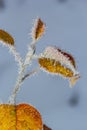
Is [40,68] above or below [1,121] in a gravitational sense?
above

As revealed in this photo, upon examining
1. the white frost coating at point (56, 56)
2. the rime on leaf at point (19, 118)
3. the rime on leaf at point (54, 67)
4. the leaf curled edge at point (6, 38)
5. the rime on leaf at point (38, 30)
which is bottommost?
the rime on leaf at point (19, 118)

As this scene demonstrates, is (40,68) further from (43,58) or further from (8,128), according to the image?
(8,128)

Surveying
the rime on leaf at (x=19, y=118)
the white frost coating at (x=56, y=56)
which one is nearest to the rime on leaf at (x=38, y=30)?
the white frost coating at (x=56, y=56)

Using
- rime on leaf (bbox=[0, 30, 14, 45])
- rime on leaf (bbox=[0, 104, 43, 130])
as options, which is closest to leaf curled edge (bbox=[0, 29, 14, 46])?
rime on leaf (bbox=[0, 30, 14, 45])

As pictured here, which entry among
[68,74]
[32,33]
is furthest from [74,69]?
[32,33]

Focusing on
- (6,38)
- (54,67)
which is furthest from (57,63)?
(6,38)

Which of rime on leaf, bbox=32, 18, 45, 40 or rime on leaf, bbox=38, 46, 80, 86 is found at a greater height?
rime on leaf, bbox=32, 18, 45, 40

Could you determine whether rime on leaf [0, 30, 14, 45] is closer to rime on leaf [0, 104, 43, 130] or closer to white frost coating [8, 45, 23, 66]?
white frost coating [8, 45, 23, 66]

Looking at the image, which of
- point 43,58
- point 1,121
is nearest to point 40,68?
point 43,58

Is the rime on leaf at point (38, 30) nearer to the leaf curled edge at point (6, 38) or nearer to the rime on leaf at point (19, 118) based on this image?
the leaf curled edge at point (6, 38)

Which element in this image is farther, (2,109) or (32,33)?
(32,33)
